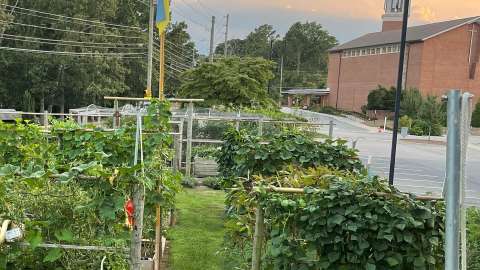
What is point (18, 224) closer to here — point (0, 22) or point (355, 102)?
point (0, 22)

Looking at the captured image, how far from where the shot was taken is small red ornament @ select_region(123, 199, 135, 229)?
3.99m

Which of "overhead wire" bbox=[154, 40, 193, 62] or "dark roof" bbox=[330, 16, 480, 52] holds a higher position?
"dark roof" bbox=[330, 16, 480, 52]

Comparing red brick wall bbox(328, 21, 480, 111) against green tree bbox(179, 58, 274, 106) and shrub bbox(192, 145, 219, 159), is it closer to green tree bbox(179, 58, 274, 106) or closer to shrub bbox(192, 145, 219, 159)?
green tree bbox(179, 58, 274, 106)

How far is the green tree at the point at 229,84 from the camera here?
25.7 metres

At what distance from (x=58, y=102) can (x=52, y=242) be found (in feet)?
131

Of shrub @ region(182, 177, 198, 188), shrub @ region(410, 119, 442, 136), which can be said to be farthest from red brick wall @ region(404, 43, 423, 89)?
shrub @ region(182, 177, 198, 188)

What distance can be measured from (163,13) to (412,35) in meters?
51.9

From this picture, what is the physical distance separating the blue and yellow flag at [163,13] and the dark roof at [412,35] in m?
47.2

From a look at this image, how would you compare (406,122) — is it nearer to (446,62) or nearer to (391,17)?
(446,62)

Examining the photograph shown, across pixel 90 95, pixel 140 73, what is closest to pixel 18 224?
pixel 90 95

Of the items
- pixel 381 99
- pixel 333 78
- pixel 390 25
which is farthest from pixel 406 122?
pixel 390 25

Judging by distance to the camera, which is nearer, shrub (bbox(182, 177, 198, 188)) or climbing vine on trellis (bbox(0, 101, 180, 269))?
climbing vine on trellis (bbox(0, 101, 180, 269))

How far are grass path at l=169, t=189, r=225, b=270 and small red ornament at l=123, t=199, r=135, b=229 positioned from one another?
1.97 metres

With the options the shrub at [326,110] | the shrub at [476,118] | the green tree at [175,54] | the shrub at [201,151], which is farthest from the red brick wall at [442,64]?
the shrub at [201,151]
